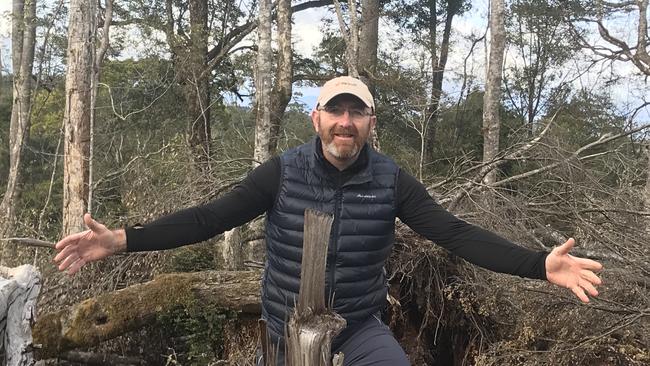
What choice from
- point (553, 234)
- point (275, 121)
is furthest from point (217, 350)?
point (275, 121)

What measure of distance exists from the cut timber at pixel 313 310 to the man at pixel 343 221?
792 mm

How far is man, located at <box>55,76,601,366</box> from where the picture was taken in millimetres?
2701

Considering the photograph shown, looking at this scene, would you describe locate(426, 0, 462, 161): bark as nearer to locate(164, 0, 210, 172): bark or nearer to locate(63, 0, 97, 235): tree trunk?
locate(164, 0, 210, 172): bark

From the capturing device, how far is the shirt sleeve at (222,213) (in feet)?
8.91

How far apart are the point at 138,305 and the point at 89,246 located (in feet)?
10.1

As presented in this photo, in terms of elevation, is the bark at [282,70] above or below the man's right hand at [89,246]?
above

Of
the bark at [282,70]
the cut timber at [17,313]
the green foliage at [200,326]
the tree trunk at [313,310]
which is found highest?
the bark at [282,70]

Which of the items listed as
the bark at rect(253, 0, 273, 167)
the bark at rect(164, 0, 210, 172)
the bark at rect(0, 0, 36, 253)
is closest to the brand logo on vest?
the bark at rect(253, 0, 273, 167)

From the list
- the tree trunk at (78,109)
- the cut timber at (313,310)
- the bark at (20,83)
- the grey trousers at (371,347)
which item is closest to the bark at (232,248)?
the tree trunk at (78,109)

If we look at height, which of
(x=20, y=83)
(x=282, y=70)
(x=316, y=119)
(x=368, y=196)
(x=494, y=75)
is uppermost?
(x=494, y=75)

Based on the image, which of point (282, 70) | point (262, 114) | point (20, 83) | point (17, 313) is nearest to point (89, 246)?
point (17, 313)

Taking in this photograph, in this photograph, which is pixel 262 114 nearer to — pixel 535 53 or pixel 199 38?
pixel 199 38

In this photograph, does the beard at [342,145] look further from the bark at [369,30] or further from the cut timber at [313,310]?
the bark at [369,30]

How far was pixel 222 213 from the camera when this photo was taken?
9.28 ft
